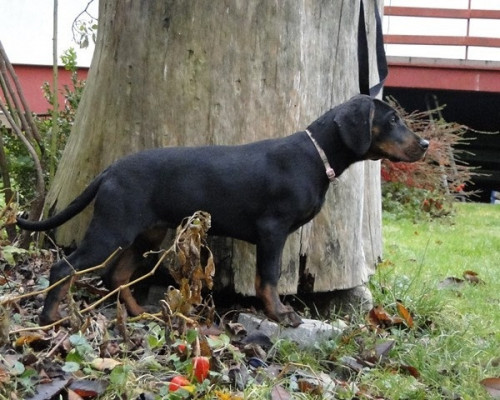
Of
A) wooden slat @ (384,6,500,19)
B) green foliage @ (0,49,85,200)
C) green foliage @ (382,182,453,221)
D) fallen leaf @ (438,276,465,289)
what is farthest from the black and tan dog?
wooden slat @ (384,6,500,19)

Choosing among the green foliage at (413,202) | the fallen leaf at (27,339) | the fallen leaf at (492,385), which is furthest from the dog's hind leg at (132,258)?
the green foliage at (413,202)

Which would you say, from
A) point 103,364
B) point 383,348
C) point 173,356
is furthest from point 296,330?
point 103,364

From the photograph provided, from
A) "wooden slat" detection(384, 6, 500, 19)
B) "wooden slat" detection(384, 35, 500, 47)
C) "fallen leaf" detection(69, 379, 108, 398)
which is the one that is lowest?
"fallen leaf" detection(69, 379, 108, 398)

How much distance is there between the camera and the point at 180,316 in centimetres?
330

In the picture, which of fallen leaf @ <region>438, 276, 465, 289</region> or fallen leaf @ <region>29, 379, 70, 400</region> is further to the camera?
fallen leaf @ <region>438, 276, 465, 289</region>

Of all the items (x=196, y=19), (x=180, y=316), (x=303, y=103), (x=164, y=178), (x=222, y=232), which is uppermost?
(x=196, y=19)

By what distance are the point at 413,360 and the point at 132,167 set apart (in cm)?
156

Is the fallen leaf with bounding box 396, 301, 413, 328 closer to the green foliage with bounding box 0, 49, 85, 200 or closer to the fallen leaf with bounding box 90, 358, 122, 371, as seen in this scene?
the fallen leaf with bounding box 90, 358, 122, 371

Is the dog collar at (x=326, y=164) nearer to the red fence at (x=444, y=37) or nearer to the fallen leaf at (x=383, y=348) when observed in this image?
the fallen leaf at (x=383, y=348)

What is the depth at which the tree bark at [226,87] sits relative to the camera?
4191 millimetres

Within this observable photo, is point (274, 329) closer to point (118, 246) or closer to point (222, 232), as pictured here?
point (222, 232)

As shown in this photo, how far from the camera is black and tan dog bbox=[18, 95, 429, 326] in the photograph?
373cm

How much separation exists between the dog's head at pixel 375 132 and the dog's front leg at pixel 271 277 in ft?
1.84

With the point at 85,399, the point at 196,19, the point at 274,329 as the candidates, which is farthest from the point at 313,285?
the point at 85,399
